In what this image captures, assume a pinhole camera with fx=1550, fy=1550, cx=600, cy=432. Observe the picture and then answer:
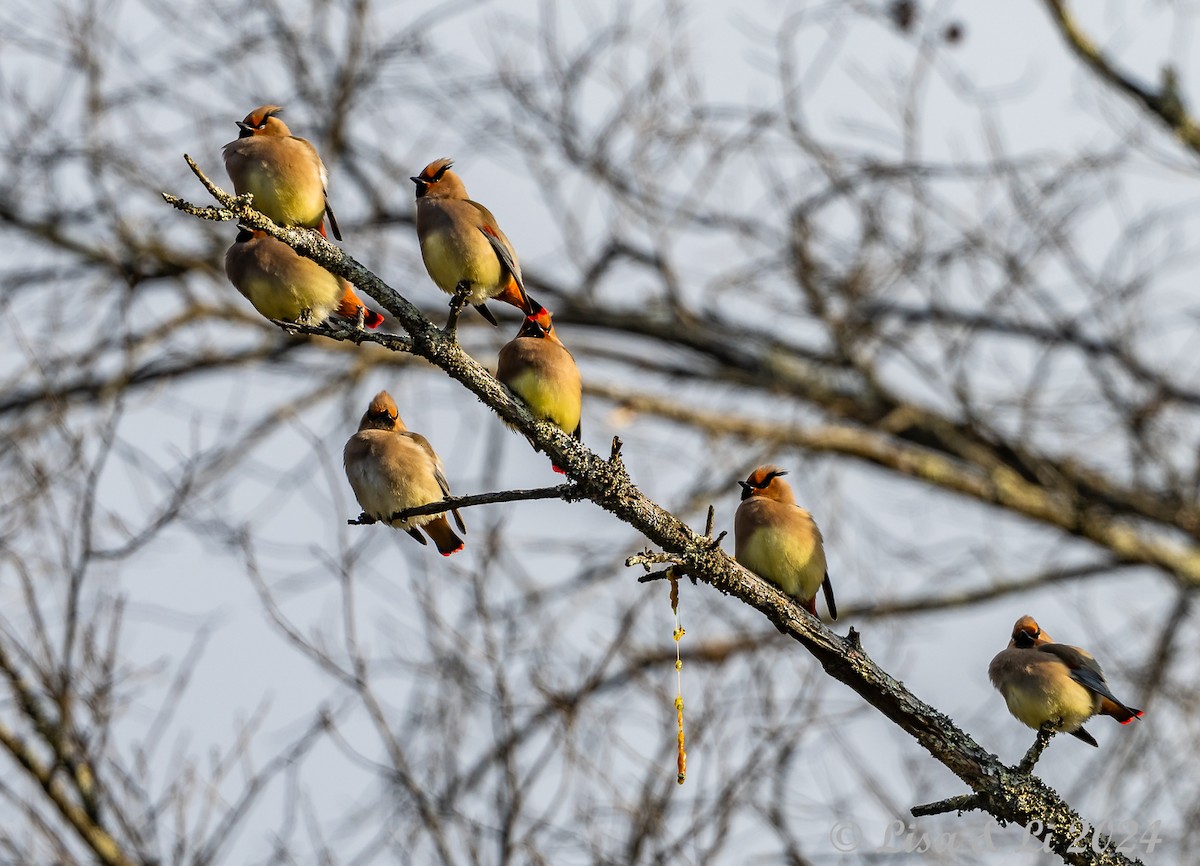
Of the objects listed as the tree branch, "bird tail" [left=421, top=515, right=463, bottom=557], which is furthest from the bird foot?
"bird tail" [left=421, top=515, right=463, bottom=557]

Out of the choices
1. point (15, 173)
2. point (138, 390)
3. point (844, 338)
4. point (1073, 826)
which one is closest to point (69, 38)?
point (15, 173)

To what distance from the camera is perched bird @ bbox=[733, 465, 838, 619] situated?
16.3ft

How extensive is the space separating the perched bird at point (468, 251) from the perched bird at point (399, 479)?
0.53 meters

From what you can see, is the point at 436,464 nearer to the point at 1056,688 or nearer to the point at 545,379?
the point at 545,379

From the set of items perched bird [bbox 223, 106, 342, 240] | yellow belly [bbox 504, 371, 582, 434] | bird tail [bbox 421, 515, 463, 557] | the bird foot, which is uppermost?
yellow belly [bbox 504, 371, 582, 434]

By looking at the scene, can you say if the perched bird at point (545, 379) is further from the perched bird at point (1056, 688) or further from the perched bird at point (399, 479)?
the perched bird at point (1056, 688)

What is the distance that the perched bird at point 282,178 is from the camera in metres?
4.26

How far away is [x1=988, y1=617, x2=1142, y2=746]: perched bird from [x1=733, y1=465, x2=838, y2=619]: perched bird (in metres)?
0.65

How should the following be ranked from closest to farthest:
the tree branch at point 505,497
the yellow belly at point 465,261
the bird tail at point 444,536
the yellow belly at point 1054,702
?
1. the tree branch at point 505,497
2. the yellow belly at point 1054,702
3. the yellow belly at point 465,261
4. the bird tail at point 444,536

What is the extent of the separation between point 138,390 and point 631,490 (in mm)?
8140

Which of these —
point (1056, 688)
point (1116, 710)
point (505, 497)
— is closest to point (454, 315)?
point (505, 497)

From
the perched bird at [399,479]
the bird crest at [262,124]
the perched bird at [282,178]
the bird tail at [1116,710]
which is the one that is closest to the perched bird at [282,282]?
the perched bird at [282,178]

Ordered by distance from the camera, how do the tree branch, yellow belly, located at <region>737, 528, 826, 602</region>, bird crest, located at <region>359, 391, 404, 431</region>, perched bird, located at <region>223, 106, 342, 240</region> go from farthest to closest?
bird crest, located at <region>359, 391, 404, 431</region> → yellow belly, located at <region>737, 528, 826, 602</region> → perched bird, located at <region>223, 106, 342, 240</region> → the tree branch

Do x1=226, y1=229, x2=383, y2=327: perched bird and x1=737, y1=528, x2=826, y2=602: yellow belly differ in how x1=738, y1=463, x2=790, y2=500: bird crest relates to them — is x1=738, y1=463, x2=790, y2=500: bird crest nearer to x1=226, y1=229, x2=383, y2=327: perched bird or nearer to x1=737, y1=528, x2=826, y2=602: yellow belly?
x1=737, y1=528, x2=826, y2=602: yellow belly
